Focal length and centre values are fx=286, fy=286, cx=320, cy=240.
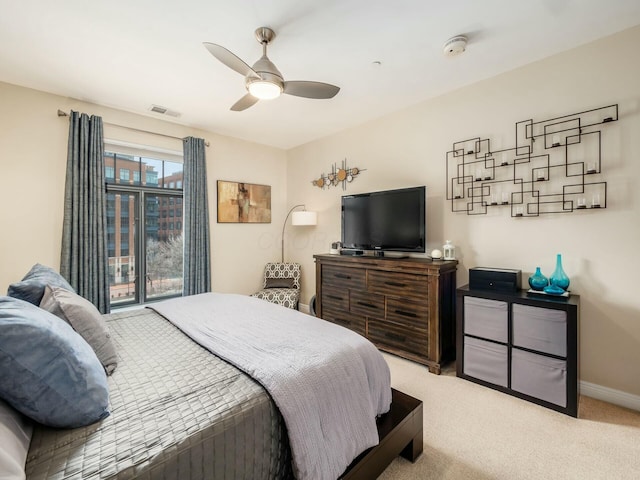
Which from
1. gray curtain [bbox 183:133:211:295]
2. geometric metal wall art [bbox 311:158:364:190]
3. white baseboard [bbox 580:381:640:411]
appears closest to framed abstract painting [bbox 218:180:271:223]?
gray curtain [bbox 183:133:211:295]

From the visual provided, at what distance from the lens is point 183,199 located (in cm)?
385

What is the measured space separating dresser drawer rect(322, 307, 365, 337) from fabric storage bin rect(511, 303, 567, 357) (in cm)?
148

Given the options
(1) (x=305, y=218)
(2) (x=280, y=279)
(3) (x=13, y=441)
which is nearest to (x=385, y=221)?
(1) (x=305, y=218)

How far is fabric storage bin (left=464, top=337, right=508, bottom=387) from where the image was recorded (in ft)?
7.63

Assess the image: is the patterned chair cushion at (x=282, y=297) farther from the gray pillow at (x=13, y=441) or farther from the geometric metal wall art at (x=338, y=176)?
the gray pillow at (x=13, y=441)

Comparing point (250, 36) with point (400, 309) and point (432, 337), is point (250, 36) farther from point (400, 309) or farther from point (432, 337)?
point (432, 337)

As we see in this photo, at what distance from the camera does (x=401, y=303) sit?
2.89 meters

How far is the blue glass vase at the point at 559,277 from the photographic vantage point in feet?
7.29

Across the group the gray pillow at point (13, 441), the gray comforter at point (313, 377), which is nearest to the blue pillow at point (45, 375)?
the gray pillow at point (13, 441)

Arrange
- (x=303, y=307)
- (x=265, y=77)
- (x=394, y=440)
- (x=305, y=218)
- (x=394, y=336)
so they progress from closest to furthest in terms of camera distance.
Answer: (x=394, y=440), (x=265, y=77), (x=394, y=336), (x=305, y=218), (x=303, y=307)

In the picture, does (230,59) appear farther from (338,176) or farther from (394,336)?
(394,336)

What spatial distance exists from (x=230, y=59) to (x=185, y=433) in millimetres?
2052

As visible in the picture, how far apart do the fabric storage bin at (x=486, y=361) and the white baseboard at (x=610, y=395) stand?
65cm

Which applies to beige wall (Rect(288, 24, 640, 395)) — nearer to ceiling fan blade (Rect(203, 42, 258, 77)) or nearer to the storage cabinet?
the storage cabinet
